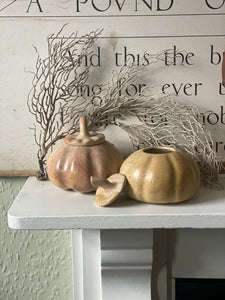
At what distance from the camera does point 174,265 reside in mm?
854

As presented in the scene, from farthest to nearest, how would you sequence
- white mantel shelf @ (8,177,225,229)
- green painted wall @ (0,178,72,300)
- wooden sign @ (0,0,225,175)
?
green painted wall @ (0,178,72,300) < wooden sign @ (0,0,225,175) < white mantel shelf @ (8,177,225,229)

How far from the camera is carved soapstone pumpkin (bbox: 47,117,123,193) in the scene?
710 mm

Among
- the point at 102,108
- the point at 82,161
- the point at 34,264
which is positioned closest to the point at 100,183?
the point at 82,161

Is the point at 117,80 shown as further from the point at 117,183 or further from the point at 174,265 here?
the point at 174,265

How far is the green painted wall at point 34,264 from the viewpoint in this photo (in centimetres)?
91

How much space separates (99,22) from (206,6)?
186mm

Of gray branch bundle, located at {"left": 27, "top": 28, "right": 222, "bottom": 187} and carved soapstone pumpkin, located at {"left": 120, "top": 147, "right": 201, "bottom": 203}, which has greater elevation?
gray branch bundle, located at {"left": 27, "top": 28, "right": 222, "bottom": 187}

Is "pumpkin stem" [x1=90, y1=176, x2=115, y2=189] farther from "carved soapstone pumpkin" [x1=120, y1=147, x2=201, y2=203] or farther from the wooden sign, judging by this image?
the wooden sign

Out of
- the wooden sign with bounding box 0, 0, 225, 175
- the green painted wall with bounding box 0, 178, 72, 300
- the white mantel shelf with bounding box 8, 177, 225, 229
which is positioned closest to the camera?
the white mantel shelf with bounding box 8, 177, 225, 229

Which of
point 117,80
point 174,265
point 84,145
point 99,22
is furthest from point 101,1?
point 174,265

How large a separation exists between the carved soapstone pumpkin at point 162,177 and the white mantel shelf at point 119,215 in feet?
0.06

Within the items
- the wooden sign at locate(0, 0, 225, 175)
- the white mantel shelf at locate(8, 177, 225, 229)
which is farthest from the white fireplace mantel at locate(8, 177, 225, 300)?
the wooden sign at locate(0, 0, 225, 175)

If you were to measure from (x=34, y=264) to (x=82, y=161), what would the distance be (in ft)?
1.07

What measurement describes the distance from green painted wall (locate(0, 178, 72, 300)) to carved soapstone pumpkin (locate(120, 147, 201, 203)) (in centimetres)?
28
